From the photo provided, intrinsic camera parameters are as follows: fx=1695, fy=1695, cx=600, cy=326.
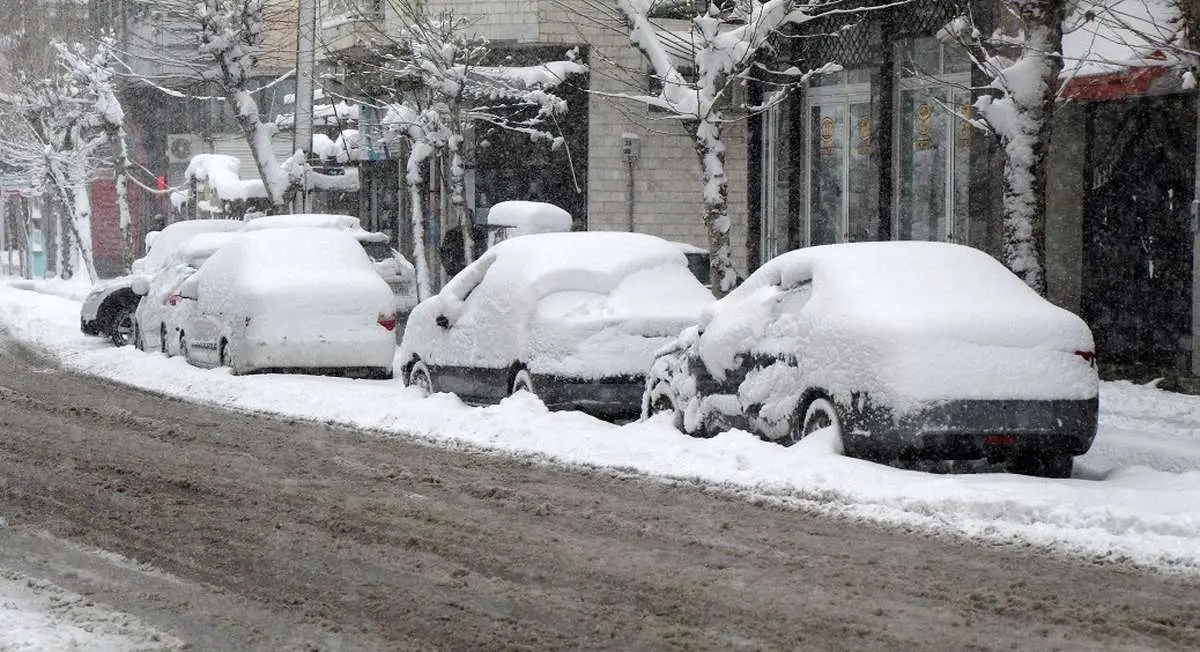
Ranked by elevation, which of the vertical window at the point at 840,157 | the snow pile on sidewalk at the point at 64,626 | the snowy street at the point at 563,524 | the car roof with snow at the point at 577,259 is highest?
the vertical window at the point at 840,157

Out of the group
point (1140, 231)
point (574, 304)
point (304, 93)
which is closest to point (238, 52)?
point (304, 93)

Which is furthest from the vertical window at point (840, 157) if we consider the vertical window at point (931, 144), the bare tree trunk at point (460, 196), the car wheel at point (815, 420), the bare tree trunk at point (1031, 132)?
the car wheel at point (815, 420)

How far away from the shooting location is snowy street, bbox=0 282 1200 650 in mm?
6617

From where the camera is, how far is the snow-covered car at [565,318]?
1339 centimetres

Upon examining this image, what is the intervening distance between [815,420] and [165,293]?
1266cm

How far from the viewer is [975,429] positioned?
33.1 feet

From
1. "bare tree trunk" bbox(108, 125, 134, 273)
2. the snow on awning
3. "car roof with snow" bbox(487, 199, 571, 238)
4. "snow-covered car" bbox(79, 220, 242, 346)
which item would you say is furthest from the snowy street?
"bare tree trunk" bbox(108, 125, 134, 273)

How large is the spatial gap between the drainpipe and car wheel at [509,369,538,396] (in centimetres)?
1568

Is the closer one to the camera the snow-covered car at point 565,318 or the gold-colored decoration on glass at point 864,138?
the snow-covered car at point 565,318

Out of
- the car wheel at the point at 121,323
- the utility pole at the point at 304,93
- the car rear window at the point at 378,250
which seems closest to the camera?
the car rear window at the point at 378,250

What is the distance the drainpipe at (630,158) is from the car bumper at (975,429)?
63.3 feet

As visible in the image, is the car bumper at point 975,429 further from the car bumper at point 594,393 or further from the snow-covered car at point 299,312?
the snow-covered car at point 299,312

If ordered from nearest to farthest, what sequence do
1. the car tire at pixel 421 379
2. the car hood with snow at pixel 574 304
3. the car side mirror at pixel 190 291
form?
the car hood with snow at pixel 574 304 < the car tire at pixel 421 379 < the car side mirror at pixel 190 291

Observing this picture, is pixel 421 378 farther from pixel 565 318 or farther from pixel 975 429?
pixel 975 429
